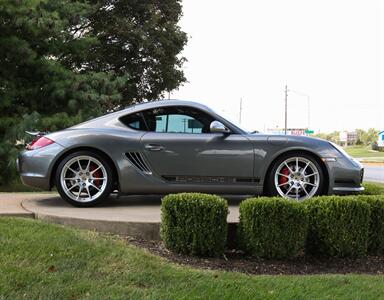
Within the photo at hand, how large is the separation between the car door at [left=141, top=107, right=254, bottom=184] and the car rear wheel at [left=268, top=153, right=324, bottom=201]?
0.33 metres

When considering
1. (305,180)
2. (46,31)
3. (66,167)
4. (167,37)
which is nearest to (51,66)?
(46,31)

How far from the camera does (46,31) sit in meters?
12.4

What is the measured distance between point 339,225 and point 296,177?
59.3 inches

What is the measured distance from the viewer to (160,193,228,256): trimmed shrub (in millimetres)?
4422

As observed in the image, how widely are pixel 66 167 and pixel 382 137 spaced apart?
60624mm

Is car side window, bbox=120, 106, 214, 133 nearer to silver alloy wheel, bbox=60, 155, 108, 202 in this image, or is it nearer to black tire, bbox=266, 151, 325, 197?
silver alloy wheel, bbox=60, 155, 108, 202

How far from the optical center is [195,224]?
14.5 ft

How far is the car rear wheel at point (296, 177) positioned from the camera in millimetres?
5992

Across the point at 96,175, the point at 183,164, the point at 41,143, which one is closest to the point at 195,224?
the point at 183,164

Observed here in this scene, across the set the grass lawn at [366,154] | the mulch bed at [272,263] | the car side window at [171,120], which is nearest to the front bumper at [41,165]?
the car side window at [171,120]

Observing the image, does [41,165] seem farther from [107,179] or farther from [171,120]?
[171,120]

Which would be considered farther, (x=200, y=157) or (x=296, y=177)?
(x=296, y=177)

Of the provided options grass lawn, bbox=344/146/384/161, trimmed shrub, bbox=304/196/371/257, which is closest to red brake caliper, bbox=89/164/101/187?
trimmed shrub, bbox=304/196/371/257

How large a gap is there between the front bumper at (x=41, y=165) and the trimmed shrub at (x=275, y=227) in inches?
99.8
